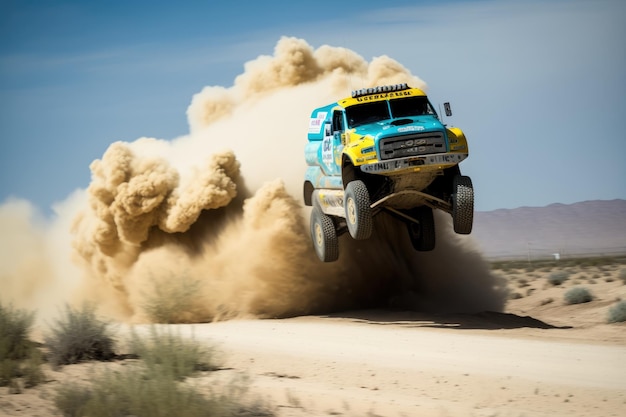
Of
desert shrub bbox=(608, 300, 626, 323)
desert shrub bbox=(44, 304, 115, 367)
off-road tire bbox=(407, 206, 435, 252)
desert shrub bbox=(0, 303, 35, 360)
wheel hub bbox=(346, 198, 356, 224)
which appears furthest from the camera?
desert shrub bbox=(608, 300, 626, 323)

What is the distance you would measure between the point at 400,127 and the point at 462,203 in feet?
6.47

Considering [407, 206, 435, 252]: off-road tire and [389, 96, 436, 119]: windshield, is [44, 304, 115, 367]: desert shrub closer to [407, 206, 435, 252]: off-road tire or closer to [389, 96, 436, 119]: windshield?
[389, 96, 436, 119]: windshield

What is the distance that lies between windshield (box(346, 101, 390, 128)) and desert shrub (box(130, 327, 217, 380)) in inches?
261

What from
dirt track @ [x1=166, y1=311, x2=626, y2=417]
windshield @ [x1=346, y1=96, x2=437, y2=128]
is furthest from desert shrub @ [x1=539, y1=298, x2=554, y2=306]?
windshield @ [x1=346, y1=96, x2=437, y2=128]

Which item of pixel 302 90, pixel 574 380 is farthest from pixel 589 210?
pixel 574 380

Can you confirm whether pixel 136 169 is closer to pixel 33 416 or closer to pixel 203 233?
pixel 203 233

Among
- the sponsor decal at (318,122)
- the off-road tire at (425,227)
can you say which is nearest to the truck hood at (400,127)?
the sponsor decal at (318,122)

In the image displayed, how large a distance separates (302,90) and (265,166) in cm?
416

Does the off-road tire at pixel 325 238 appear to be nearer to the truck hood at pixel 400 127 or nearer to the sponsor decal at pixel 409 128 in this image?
the truck hood at pixel 400 127

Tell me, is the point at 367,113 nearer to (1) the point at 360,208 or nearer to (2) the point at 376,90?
(2) the point at 376,90

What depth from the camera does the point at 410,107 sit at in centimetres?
1861

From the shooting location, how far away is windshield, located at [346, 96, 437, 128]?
18359mm

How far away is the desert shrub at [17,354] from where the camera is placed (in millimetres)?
12172

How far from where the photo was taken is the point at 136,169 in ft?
81.0
